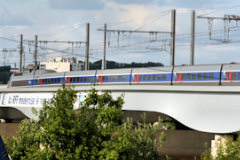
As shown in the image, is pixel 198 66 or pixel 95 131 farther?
pixel 198 66

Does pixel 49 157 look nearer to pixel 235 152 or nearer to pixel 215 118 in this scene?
pixel 235 152

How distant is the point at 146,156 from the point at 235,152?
18.3ft

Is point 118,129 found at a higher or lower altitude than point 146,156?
higher

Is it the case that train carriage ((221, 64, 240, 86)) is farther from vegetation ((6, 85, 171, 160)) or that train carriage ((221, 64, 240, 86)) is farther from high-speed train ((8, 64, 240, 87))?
vegetation ((6, 85, 171, 160))

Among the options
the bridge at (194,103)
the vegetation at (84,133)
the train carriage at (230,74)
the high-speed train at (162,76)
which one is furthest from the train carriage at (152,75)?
the vegetation at (84,133)

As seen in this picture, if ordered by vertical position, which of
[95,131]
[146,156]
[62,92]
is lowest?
[146,156]

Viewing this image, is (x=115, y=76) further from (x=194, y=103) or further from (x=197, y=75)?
(x=194, y=103)

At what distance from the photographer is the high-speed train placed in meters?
42.2

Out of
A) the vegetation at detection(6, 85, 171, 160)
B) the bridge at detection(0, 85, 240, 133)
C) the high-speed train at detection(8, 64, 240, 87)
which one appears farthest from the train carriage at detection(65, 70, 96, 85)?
the vegetation at detection(6, 85, 171, 160)

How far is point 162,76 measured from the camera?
4819cm

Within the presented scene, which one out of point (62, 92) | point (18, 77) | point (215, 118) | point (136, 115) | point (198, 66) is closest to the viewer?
point (62, 92)

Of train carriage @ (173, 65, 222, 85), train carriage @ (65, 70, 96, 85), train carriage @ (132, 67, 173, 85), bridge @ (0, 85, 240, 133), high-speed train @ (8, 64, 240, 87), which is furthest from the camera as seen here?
train carriage @ (65, 70, 96, 85)

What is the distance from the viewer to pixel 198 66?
44688mm

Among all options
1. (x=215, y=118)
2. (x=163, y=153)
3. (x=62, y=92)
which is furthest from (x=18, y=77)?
(x=62, y=92)
